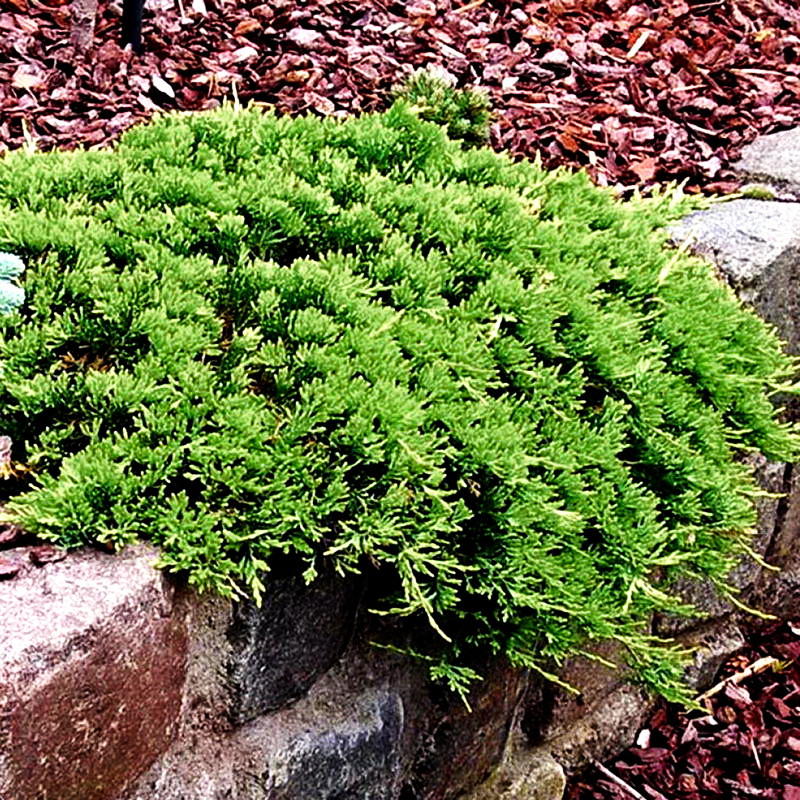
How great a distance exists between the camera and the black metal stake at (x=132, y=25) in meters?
3.64

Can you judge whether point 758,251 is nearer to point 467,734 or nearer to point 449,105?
point 449,105

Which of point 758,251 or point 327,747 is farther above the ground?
point 758,251

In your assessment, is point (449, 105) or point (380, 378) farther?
point (449, 105)

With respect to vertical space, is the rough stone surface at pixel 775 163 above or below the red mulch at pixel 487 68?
above

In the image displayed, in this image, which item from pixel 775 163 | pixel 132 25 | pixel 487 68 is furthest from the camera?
pixel 487 68

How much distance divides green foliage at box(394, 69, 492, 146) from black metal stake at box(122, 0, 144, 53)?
3.40 feet

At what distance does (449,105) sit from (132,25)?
1.20 metres

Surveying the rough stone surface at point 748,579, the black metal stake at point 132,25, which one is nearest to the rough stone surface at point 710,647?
the rough stone surface at point 748,579

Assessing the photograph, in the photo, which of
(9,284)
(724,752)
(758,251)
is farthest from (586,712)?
(9,284)

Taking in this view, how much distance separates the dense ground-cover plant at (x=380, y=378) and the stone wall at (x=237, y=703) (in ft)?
0.24

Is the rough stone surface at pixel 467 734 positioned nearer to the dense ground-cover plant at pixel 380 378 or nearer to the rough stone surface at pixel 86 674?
the dense ground-cover plant at pixel 380 378

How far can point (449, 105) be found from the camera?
293cm

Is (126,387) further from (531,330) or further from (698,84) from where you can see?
(698,84)

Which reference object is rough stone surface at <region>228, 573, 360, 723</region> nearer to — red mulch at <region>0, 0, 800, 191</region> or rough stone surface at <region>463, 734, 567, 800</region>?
rough stone surface at <region>463, 734, 567, 800</region>
